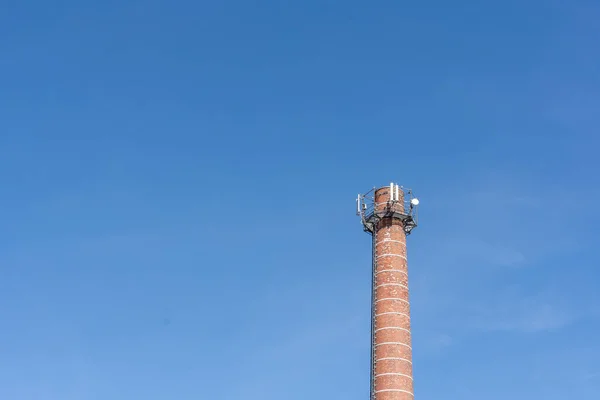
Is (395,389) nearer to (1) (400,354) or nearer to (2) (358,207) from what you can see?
(1) (400,354)

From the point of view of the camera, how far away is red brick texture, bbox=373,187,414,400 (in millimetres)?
47375

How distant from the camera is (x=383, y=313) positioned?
4928 centimetres

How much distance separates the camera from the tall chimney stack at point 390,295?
47469mm

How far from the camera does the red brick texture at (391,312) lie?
47.4 metres

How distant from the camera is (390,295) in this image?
49594 mm

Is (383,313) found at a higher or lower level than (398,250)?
lower

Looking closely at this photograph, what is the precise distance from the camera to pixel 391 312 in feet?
161

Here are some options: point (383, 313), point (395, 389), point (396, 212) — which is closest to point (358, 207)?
point (396, 212)

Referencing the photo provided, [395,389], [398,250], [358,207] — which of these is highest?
[358,207]

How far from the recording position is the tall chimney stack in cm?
4747

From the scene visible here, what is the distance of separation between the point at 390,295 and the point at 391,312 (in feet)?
3.57

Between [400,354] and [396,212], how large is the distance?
30.0 feet

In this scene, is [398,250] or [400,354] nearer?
[400,354]

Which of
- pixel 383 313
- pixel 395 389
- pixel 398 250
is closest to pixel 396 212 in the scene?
pixel 398 250
